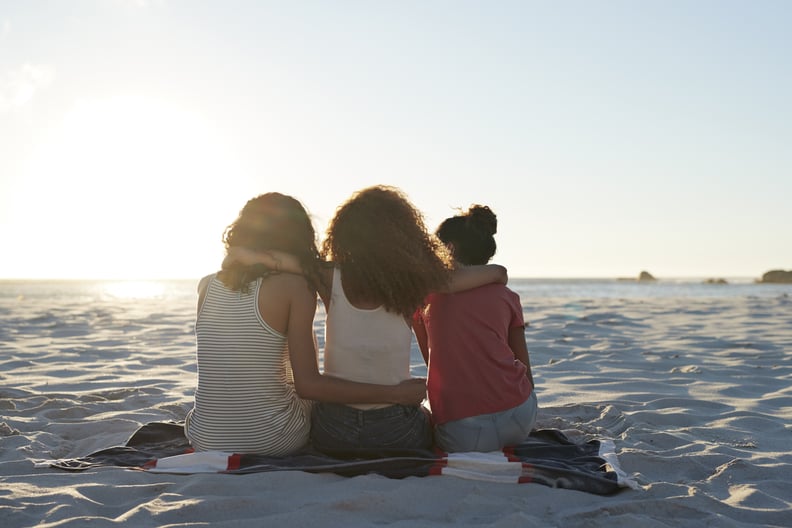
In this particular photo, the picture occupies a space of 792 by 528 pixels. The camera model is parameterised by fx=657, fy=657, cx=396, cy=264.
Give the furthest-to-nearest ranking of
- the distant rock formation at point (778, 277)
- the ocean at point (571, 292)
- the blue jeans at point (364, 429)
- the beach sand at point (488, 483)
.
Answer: the distant rock formation at point (778, 277) → the ocean at point (571, 292) → the blue jeans at point (364, 429) → the beach sand at point (488, 483)

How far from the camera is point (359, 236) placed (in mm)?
3191

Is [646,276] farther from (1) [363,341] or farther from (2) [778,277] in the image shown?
(1) [363,341]

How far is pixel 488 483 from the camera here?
10.1 feet

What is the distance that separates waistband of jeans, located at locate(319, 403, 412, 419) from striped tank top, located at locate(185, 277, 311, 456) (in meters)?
0.22

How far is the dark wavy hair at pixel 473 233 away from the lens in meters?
3.52

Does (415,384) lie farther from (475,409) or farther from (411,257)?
(411,257)

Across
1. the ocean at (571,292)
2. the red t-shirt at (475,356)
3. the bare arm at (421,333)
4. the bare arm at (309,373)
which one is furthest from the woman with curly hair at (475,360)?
the ocean at (571,292)

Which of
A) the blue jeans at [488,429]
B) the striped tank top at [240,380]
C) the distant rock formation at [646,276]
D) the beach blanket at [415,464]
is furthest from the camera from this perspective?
the distant rock formation at [646,276]

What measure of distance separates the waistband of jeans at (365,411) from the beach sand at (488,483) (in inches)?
13.4

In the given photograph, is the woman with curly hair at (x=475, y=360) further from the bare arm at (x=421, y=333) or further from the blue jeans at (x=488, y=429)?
the bare arm at (x=421, y=333)

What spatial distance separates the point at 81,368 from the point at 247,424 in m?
3.95

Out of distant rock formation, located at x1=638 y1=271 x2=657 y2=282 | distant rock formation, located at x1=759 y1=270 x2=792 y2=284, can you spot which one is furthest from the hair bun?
distant rock formation, located at x1=638 y1=271 x2=657 y2=282

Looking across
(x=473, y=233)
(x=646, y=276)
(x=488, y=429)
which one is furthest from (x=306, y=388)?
(x=646, y=276)

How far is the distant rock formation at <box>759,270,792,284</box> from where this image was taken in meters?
48.5
